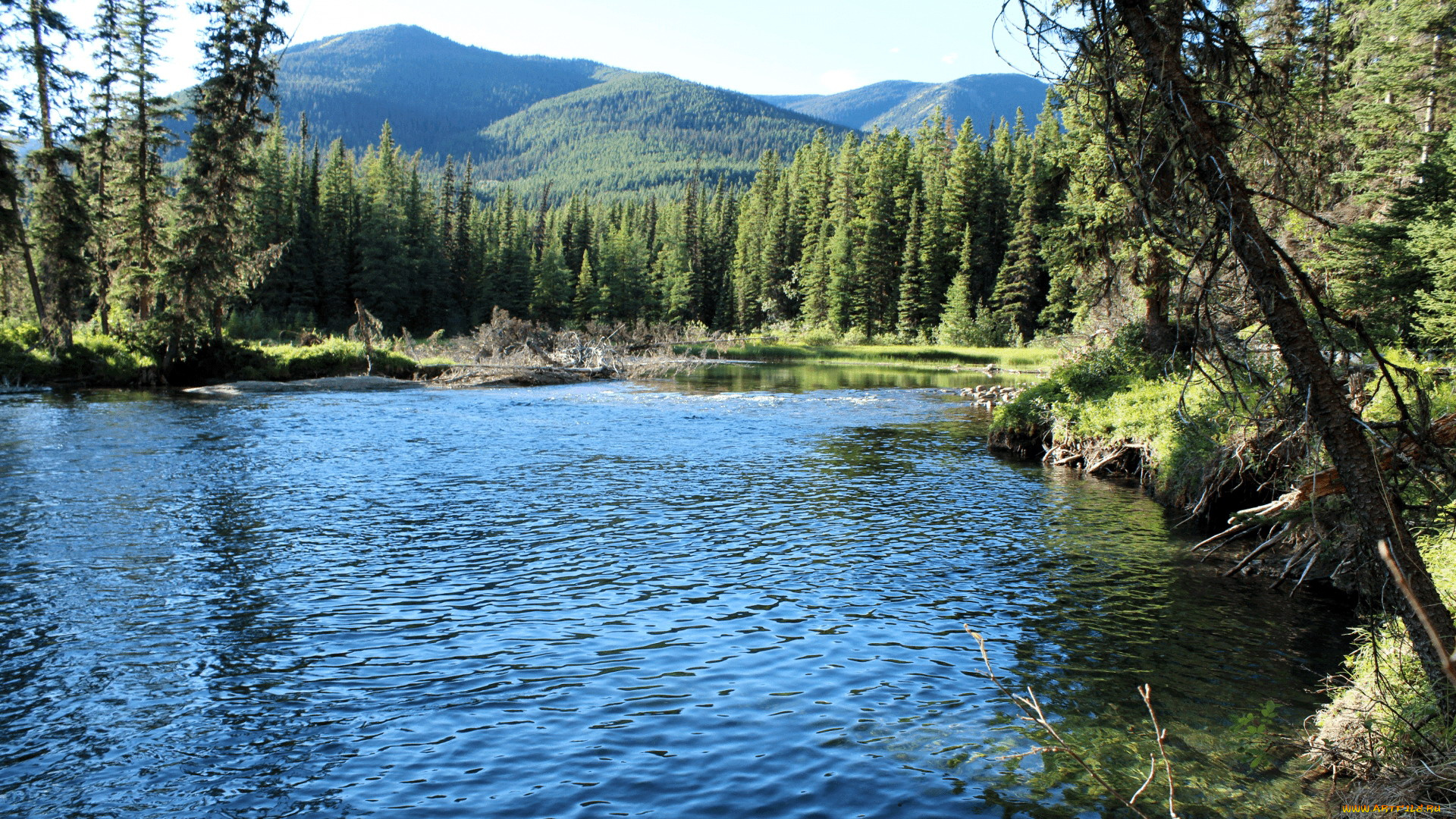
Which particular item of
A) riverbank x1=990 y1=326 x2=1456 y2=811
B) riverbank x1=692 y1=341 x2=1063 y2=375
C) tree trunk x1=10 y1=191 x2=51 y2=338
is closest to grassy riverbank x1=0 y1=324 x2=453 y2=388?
tree trunk x1=10 y1=191 x2=51 y2=338

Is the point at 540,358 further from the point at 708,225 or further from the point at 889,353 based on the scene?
the point at 708,225

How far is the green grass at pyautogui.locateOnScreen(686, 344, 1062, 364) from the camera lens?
66.6 m

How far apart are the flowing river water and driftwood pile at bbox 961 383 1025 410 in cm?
1630

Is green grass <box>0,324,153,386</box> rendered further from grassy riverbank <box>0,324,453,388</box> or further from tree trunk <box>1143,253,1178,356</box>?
tree trunk <box>1143,253,1178,356</box>

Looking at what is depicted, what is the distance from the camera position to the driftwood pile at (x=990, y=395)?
113ft

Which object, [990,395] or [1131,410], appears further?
[990,395]

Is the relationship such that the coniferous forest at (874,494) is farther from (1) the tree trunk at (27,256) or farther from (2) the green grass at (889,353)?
(2) the green grass at (889,353)

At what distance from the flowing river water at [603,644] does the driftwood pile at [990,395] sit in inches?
642

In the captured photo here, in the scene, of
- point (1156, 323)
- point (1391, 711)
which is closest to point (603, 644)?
point (1391, 711)

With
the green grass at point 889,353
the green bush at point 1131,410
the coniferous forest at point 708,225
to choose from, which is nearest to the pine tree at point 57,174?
the coniferous forest at point 708,225

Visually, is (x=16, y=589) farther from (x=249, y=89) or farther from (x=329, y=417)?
(x=249, y=89)

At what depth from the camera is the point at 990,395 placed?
3706 centimetres

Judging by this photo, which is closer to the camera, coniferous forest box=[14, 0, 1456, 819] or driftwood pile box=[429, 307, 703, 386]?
coniferous forest box=[14, 0, 1456, 819]

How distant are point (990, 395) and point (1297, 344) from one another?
32634 millimetres
